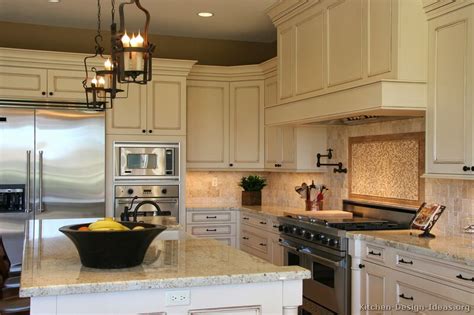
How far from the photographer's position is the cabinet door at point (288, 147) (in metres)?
5.59

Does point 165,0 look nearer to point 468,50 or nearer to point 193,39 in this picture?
point 193,39

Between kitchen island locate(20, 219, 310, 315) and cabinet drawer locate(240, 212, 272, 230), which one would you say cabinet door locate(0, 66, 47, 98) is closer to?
cabinet drawer locate(240, 212, 272, 230)

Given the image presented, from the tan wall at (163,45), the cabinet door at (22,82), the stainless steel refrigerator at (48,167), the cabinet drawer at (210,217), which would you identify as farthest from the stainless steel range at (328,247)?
the cabinet door at (22,82)

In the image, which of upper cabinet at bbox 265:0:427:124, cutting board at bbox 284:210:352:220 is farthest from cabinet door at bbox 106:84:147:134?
cutting board at bbox 284:210:352:220

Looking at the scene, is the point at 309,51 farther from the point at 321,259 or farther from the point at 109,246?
the point at 109,246

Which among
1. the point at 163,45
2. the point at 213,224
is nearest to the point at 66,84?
the point at 163,45

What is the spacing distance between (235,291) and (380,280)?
5.45 ft

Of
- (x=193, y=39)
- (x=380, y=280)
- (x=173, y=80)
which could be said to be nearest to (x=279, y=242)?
(x=380, y=280)

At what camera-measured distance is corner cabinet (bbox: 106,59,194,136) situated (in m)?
5.82

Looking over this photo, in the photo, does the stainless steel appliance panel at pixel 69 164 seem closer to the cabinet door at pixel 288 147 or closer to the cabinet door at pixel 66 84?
the cabinet door at pixel 66 84

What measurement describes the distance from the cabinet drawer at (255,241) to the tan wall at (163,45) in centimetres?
213

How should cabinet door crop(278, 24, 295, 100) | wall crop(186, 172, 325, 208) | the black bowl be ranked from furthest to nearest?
wall crop(186, 172, 325, 208) → cabinet door crop(278, 24, 295, 100) → the black bowl

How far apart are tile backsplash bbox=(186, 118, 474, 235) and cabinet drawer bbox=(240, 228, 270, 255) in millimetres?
592

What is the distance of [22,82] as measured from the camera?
217 inches
